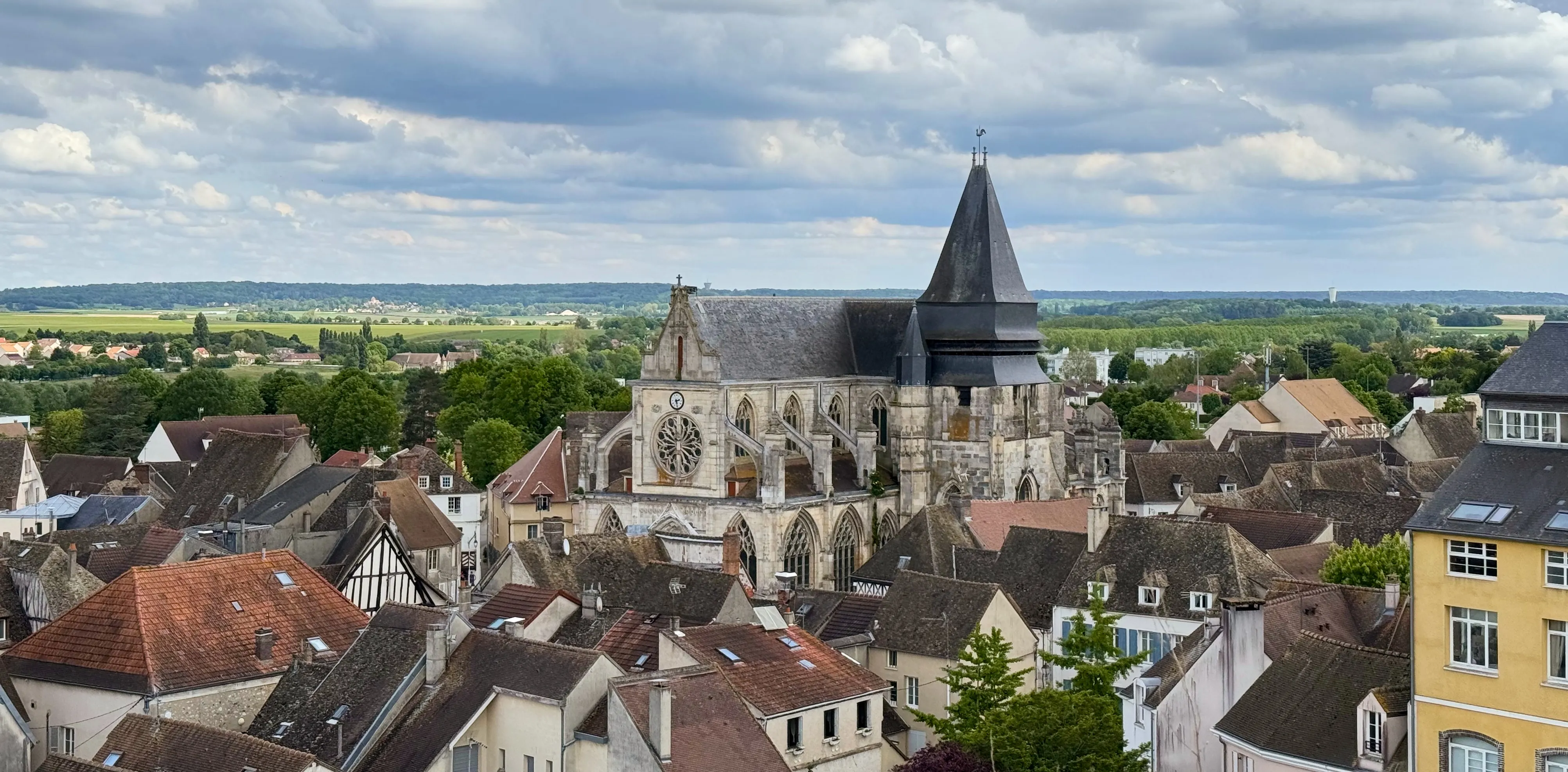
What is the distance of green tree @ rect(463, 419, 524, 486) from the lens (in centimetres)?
11156

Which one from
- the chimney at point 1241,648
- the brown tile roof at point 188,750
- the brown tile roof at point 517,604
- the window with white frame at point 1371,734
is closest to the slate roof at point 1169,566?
the chimney at point 1241,648

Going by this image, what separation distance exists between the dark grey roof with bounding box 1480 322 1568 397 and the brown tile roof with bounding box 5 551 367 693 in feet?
89.7

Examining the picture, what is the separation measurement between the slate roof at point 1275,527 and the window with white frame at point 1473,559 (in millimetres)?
27007

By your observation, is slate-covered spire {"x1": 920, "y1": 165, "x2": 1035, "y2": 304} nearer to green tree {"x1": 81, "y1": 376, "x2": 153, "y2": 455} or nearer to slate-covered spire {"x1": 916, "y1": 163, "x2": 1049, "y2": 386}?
slate-covered spire {"x1": 916, "y1": 163, "x2": 1049, "y2": 386}

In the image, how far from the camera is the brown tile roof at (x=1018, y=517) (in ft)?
234

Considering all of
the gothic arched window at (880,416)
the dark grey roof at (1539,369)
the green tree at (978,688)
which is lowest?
the green tree at (978,688)

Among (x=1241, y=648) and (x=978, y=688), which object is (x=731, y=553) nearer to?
(x=978, y=688)

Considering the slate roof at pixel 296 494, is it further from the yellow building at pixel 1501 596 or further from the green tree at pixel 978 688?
the yellow building at pixel 1501 596

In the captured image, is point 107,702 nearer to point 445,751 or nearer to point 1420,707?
point 445,751

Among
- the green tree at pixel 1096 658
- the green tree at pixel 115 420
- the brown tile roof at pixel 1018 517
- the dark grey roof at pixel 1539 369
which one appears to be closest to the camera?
the dark grey roof at pixel 1539 369

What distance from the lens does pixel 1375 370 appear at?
191m

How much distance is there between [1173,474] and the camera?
10106 cm

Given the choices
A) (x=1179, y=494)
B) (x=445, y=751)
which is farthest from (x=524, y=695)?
(x=1179, y=494)

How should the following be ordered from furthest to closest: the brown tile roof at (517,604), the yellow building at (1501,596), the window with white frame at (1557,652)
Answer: the brown tile roof at (517,604) → the yellow building at (1501,596) → the window with white frame at (1557,652)
